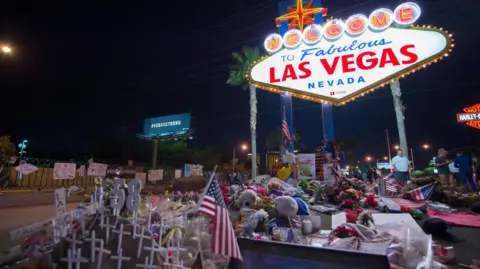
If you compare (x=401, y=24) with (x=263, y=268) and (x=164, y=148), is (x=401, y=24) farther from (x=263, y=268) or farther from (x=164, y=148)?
(x=164, y=148)

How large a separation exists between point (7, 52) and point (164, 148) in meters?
33.6

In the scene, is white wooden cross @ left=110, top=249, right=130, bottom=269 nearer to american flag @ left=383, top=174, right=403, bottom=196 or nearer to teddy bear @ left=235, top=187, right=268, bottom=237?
teddy bear @ left=235, top=187, right=268, bottom=237

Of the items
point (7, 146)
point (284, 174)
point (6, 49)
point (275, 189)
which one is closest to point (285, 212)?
point (275, 189)

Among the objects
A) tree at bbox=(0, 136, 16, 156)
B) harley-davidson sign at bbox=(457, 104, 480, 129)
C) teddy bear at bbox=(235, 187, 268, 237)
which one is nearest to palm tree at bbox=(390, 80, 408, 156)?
teddy bear at bbox=(235, 187, 268, 237)

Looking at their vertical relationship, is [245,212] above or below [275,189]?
below

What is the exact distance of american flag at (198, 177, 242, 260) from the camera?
2.89 meters

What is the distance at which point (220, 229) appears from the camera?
3.03m

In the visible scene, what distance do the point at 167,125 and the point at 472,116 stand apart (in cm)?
3412

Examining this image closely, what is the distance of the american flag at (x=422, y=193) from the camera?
25.7ft

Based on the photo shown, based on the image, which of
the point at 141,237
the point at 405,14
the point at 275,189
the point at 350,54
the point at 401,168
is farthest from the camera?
the point at 350,54

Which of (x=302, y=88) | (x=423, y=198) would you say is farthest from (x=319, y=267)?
(x=302, y=88)

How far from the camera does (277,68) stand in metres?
16.2

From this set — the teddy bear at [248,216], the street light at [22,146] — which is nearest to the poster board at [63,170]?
the teddy bear at [248,216]

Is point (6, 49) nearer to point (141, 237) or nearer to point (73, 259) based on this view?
point (73, 259)
